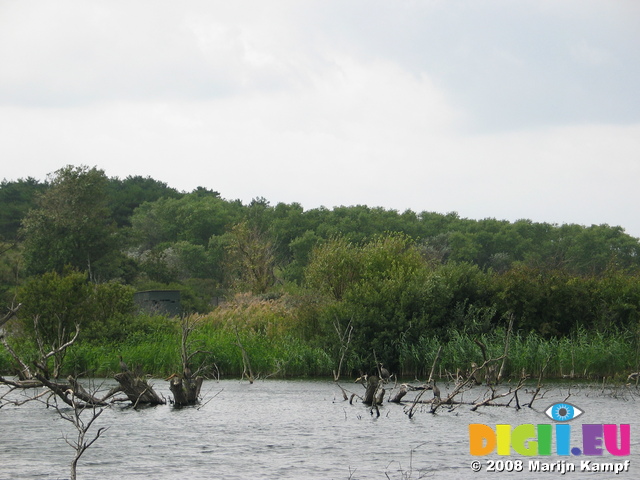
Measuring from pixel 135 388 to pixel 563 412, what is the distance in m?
14.3

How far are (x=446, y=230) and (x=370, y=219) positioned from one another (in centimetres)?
1357

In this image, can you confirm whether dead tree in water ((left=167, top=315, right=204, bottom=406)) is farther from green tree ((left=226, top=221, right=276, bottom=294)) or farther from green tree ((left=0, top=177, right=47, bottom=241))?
green tree ((left=0, top=177, right=47, bottom=241))

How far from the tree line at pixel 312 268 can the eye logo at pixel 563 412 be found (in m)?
9.18

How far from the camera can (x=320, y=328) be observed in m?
49.7

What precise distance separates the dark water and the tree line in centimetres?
401

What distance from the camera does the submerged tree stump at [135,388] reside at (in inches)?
1166

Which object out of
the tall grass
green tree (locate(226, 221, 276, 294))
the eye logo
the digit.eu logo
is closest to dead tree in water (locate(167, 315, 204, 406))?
the digit.eu logo

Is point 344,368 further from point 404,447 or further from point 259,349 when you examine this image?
point 404,447

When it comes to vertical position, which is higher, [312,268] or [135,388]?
[312,268]

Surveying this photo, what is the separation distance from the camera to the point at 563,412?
30219mm

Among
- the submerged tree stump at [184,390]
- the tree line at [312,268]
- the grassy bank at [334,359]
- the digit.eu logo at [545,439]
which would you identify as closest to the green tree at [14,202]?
the tree line at [312,268]

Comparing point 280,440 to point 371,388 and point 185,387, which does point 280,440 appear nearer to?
point 371,388

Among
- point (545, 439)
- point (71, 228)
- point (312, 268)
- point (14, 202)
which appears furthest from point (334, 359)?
point (14, 202)

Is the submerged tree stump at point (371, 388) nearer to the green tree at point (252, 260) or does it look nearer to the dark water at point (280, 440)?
the dark water at point (280, 440)
